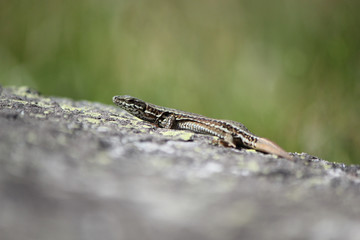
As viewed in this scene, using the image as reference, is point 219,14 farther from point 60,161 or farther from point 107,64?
point 60,161

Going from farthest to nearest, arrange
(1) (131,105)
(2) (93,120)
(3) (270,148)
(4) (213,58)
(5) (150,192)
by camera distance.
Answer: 1. (4) (213,58)
2. (1) (131,105)
3. (2) (93,120)
4. (3) (270,148)
5. (5) (150,192)

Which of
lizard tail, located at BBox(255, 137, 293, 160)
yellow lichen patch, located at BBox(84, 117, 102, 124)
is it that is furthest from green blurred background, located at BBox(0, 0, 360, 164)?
Answer: yellow lichen patch, located at BBox(84, 117, 102, 124)

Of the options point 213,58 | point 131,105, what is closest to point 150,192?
point 131,105

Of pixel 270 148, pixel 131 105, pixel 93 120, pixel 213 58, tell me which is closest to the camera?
pixel 270 148

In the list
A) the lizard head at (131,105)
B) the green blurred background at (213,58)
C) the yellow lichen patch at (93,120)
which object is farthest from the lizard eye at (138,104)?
the green blurred background at (213,58)

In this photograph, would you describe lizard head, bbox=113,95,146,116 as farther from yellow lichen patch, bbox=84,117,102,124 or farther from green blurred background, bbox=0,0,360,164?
green blurred background, bbox=0,0,360,164

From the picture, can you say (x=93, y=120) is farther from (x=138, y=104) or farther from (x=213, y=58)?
(x=213, y=58)

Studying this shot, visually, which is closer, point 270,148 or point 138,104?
point 270,148
